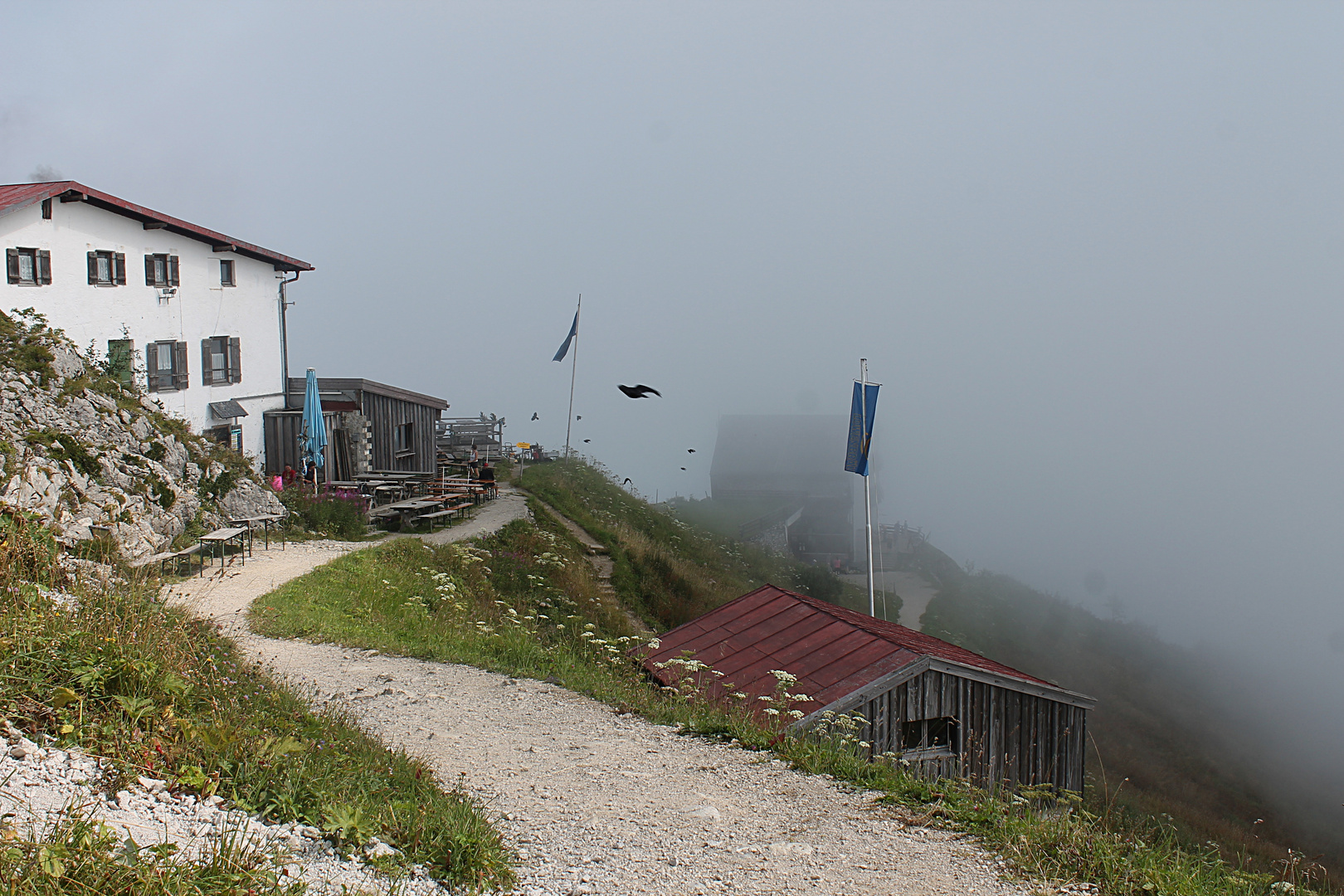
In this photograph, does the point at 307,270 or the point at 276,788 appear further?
the point at 307,270

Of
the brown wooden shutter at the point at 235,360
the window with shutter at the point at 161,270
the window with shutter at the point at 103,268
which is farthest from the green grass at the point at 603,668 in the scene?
the window with shutter at the point at 161,270

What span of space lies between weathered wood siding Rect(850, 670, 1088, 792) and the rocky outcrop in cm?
1143

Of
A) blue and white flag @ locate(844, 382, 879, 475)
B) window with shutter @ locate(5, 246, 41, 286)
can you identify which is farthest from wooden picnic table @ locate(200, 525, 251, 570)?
blue and white flag @ locate(844, 382, 879, 475)

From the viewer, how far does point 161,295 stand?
23.2m

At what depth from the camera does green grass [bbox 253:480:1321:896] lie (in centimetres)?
514

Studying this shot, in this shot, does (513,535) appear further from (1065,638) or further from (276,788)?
(1065,638)

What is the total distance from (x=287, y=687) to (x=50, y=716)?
2.87 m

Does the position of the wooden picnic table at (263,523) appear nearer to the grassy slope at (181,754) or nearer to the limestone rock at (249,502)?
the limestone rock at (249,502)

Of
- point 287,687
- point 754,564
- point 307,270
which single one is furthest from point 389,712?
point 754,564

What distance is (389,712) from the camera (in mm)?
7910

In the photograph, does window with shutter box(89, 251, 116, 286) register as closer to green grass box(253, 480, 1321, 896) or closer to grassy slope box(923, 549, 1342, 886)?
green grass box(253, 480, 1321, 896)

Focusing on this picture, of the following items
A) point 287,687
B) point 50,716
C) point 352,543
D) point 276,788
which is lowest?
point 352,543

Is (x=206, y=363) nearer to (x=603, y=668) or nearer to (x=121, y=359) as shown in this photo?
(x=121, y=359)

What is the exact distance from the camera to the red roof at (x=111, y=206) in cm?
1870
